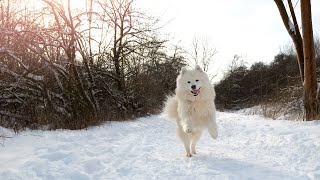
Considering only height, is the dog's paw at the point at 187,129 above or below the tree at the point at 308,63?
below

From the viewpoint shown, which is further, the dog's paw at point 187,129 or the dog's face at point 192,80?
the dog's face at point 192,80

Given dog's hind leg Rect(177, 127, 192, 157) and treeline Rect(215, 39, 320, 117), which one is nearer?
dog's hind leg Rect(177, 127, 192, 157)

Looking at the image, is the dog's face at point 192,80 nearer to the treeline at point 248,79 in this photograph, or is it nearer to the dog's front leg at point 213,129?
the dog's front leg at point 213,129

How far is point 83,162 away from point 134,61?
11.7 m

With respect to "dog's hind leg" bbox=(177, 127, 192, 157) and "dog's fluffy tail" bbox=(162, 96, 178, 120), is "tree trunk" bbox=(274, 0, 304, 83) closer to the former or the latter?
"dog's fluffy tail" bbox=(162, 96, 178, 120)

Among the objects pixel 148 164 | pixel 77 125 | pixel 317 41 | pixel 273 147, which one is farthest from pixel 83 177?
pixel 317 41

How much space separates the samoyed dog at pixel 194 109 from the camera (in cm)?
541

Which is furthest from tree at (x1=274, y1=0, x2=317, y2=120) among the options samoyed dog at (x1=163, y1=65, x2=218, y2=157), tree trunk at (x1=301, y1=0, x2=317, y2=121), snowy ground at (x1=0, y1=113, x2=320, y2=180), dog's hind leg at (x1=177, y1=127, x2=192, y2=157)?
dog's hind leg at (x1=177, y1=127, x2=192, y2=157)

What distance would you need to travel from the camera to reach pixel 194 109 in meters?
5.48

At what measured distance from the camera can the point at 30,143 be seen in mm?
6199

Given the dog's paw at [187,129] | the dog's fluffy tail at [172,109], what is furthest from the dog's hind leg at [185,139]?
the dog's fluffy tail at [172,109]

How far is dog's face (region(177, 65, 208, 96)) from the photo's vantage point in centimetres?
547

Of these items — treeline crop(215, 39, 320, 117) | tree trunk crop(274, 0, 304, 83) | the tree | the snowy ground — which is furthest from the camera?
treeline crop(215, 39, 320, 117)

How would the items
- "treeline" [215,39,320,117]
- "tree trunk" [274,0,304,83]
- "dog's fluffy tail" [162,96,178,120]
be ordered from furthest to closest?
"treeline" [215,39,320,117] < "tree trunk" [274,0,304,83] < "dog's fluffy tail" [162,96,178,120]
